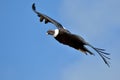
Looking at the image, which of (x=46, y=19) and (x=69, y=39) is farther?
(x=46, y=19)

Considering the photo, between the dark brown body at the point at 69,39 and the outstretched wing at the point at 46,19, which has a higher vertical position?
the outstretched wing at the point at 46,19

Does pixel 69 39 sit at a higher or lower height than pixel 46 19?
lower

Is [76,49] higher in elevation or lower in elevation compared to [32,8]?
lower

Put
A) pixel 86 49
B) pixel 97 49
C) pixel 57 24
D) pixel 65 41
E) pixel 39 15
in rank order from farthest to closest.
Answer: pixel 39 15 → pixel 57 24 → pixel 86 49 → pixel 65 41 → pixel 97 49

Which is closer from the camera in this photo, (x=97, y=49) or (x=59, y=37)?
(x=97, y=49)

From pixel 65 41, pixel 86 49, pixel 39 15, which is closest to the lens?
pixel 65 41

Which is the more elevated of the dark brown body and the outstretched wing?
the outstretched wing

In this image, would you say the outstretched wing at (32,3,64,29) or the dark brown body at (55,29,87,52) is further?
the outstretched wing at (32,3,64,29)

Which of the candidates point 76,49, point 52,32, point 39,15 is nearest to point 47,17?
point 39,15

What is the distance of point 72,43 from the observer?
7863 millimetres

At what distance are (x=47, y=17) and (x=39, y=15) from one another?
0.38 meters

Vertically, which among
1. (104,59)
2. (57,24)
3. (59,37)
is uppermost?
(57,24)

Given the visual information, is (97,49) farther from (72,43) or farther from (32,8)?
(32,8)

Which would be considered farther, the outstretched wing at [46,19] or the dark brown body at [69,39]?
the outstretched wing at [46,19]
